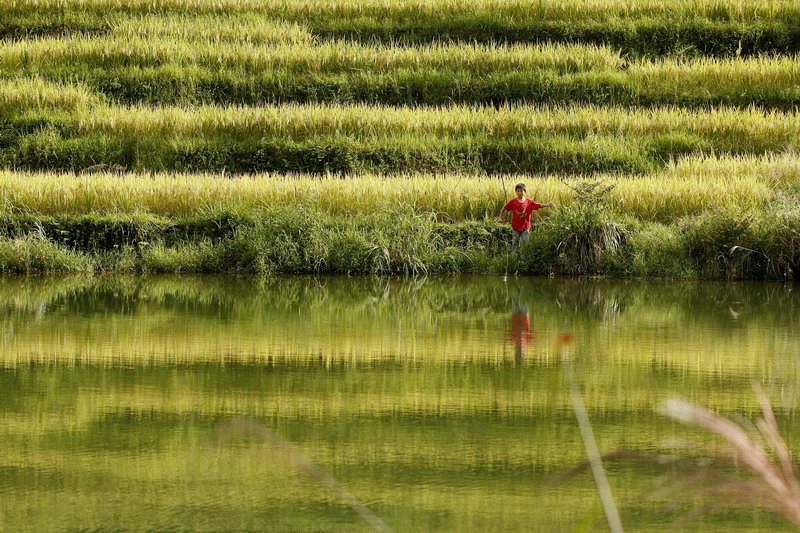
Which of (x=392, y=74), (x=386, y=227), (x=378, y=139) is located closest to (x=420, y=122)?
(x=378, y=139)

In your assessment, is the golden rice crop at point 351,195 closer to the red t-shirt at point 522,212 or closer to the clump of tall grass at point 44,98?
the red t-shirt at point 522,212

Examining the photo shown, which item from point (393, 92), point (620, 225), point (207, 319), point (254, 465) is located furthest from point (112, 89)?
point (254, 465)

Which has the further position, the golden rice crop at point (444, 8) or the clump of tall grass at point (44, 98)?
the golden rice crop at point (444, 8)

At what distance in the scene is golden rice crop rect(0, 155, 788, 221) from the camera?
18.6 metres

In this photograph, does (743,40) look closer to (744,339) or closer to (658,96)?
(658,96)

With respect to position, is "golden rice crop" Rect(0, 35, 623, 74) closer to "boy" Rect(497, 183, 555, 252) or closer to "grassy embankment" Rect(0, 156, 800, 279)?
"grassy embankment" Rect(0, 156, 800, 279)

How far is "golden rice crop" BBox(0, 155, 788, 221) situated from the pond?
15.1 ft

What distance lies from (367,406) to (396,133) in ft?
56.3

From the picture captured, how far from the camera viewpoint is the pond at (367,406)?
16.6 ft

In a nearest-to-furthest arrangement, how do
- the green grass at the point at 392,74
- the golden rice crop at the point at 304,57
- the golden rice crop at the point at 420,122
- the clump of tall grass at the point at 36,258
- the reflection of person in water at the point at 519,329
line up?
the reflection of person in water at the point at 519,329, the clump of tall grass at the point at 36,258, the golden rice crop at the point at 420,122, the green grass at the point at 392,74, the golden rice crop at the point at 304,57

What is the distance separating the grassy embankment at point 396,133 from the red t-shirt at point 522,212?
45cm

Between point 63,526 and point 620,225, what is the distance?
44.3ft

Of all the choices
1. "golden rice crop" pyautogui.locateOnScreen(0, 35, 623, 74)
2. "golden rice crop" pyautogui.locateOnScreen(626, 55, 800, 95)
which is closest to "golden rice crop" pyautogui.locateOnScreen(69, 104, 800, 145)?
"golden rice crop" pyautogui.locateOnScreen(626, 55, 800, 95)

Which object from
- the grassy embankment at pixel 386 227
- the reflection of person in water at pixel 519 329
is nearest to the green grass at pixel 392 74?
the grassy embankment at pixel 386 227
